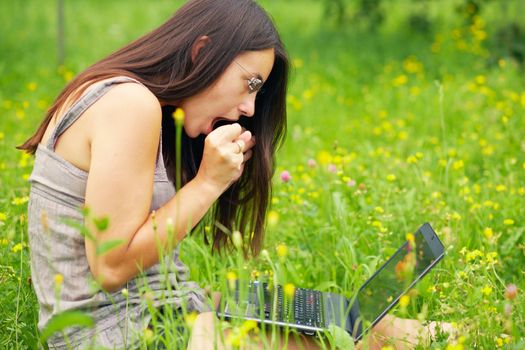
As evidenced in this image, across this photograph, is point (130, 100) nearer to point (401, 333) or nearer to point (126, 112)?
point (126, 112)

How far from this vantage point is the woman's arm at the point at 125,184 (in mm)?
1517

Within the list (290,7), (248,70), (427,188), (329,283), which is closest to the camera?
(248,70)

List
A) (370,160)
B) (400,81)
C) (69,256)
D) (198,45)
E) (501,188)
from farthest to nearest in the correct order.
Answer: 1. (400,81)
2. (370,160)
3. (501,188)
4. (198,45)
5. (69,256)

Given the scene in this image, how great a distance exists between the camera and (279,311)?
1821 millimetres

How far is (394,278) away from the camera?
1.84 m

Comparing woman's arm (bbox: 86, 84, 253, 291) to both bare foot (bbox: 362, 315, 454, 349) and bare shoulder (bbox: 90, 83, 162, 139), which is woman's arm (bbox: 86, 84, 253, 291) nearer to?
bare shoulder (bbox: 90, 83, 162, 139)

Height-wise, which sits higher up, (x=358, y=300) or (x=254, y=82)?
(x=254, y=82)

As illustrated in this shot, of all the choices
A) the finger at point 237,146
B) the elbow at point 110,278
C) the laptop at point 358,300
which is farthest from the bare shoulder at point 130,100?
the laptop at point 358,300

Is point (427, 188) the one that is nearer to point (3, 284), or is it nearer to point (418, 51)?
point (3, 284)

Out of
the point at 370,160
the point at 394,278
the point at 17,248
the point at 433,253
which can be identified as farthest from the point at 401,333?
the point at 370,160

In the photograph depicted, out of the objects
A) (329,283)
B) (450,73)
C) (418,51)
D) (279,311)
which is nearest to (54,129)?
(279,311)

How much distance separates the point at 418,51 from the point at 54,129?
4549 mm

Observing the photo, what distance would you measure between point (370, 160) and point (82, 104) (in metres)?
1.97

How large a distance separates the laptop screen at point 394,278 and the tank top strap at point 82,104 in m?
0.74
